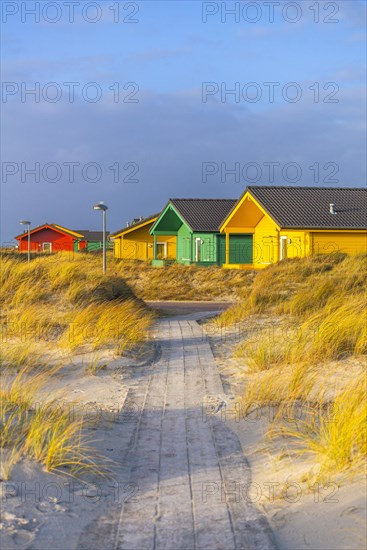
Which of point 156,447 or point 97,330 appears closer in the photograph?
point 156,447

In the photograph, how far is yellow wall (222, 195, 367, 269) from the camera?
3504 centimetres

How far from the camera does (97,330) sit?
13062mm

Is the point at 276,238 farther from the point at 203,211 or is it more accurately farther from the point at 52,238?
the point at 52,238

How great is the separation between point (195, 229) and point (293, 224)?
10527mm

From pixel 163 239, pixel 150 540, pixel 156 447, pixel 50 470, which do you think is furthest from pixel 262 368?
pixel 163 239

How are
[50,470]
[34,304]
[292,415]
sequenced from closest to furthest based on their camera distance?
[50,470]
[292,415]
[34,304]

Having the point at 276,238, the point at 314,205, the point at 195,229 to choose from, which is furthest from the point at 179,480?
the point at 195,229

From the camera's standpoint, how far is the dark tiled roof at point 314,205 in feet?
115

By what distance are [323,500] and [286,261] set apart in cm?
2372

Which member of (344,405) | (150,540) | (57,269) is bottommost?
(150,540)

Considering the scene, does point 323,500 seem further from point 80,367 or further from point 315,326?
point 315,326

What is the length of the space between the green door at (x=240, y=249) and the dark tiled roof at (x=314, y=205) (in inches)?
202

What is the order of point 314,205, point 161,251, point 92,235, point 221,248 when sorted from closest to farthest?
point 314,205 → point 221,248 → point 161,251 → point 92,235

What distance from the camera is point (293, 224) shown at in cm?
3450
